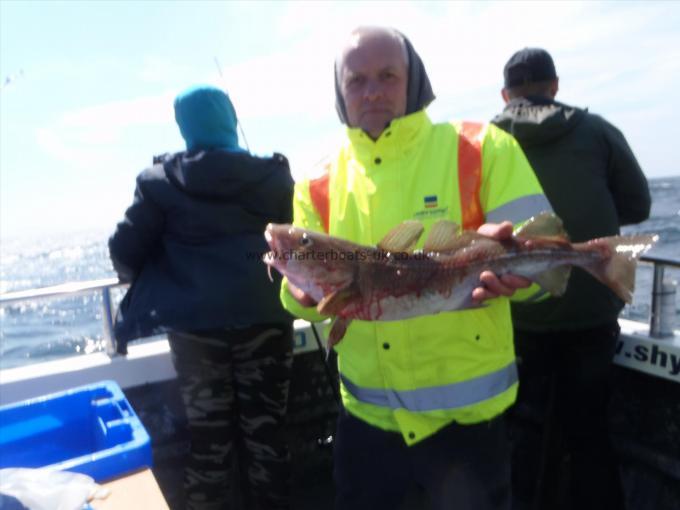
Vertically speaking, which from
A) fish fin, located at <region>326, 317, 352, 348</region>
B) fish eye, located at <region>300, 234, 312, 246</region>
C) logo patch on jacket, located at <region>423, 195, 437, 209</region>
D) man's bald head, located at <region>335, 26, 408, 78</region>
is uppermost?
man's bald head, located at <region>335, 26, 408, 78</region>

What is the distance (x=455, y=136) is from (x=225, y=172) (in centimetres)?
154

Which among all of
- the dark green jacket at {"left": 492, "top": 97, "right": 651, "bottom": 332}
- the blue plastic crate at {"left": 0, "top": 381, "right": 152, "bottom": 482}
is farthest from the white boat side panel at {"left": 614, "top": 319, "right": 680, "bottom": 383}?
the blue plastic crate at {"left": 0, "top": 381, "right": 152, "bottom": 482}

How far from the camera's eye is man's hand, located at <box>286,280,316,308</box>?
102 inches

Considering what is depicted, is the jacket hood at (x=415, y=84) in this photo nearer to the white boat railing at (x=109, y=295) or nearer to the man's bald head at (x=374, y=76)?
the man's bald head at (x=374, y=76)

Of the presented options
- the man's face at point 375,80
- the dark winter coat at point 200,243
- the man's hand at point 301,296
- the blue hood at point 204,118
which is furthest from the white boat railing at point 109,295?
the man's face at point 375,80

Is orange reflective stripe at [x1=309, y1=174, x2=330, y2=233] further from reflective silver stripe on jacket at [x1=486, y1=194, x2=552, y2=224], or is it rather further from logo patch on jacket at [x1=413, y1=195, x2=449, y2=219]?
reflective silver stripe on jacket at [x1=486, y1=194, x2=552, y2=224]

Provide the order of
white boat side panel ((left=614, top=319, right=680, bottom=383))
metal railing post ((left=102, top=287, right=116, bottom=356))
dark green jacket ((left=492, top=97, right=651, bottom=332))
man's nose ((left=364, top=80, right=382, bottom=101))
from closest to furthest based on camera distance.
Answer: man's nose ((left=364, top=80, right=382, bottom=101)) → dark green jacket ((left=492, top=97, right=651, bottom=332)) → white boat side panel ((left=614, top=319, right=680, bottom=383)) → metal railing post ((left=102, top=287, right=116, bottom=356))

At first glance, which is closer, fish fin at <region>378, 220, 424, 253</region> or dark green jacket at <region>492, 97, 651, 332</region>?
fish fin at <region>378, 220, 424, 253</region>

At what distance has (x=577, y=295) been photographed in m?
3.46

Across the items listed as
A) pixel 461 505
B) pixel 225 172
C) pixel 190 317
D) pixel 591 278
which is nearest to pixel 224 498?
pixel 190 317

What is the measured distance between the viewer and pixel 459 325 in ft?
8.00

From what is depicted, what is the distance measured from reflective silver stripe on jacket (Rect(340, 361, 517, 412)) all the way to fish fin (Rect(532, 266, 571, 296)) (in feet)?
1.30

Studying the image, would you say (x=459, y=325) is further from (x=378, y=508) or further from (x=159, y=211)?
(x=159, y=211)

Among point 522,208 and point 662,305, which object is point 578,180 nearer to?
point 662,305
